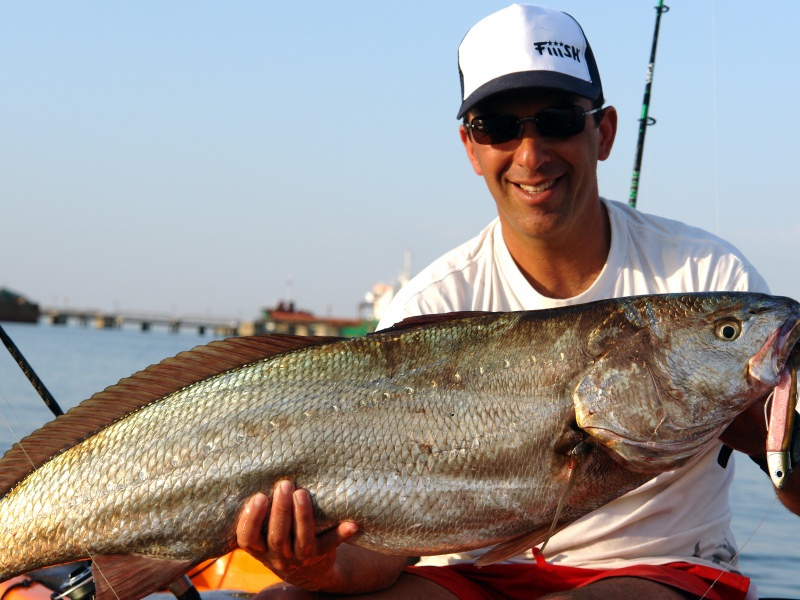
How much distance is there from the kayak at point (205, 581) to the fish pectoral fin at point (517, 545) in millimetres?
1762

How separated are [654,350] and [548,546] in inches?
46.8

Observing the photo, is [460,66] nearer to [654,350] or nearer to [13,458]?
[654,350]

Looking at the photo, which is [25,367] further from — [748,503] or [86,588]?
[748,503]

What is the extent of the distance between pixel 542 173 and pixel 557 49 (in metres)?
0.54

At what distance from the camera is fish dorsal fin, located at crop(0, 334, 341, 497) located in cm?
326

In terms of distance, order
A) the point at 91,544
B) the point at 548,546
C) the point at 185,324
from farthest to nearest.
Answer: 1. the point at 185,324
2. the point at 548,546
3. the point at 91,544

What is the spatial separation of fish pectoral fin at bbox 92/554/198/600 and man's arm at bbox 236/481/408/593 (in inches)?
9.4

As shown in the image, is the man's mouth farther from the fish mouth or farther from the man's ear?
the fish mouth

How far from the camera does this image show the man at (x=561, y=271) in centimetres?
387

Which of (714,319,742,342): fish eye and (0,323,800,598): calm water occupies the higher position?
(714,319,742,342): fish eye

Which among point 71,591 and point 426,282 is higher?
point 426,282

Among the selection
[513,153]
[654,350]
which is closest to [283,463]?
[654,350]

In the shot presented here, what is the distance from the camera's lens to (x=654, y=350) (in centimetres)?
323

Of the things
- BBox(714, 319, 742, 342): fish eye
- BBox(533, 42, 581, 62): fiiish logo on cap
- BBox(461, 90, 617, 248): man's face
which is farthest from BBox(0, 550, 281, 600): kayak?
BBox(533, 42, 581, 62): fiiish logo on cap
